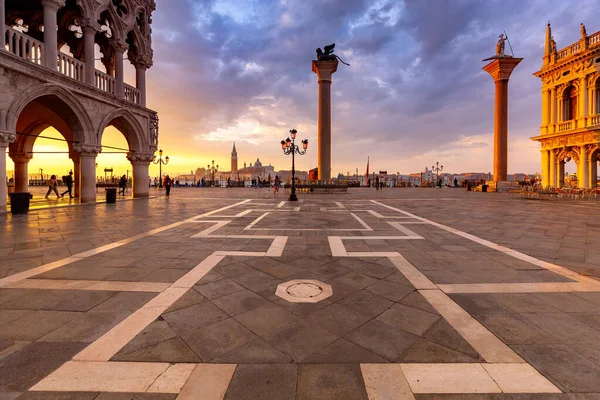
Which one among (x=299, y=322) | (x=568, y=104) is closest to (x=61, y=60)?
(x=299, y=322)

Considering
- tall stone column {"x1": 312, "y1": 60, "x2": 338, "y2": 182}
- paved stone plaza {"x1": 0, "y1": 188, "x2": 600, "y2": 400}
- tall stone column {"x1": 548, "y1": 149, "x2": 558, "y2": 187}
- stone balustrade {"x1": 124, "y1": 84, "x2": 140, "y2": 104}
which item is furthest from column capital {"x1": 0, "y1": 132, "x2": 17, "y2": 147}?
tall stone column {"x1": 548, "y1": 149, "x2": 558, "y2": 187}

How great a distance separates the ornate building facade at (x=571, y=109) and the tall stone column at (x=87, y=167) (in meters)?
35.4

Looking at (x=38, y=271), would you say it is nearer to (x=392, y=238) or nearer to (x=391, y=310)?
(x=391, y=310)

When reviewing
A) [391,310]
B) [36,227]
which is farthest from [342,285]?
[36,227]

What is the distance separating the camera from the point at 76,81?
12359mm

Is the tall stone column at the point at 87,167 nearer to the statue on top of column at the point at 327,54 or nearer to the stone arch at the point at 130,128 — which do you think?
the stone arch at the point at 130,128

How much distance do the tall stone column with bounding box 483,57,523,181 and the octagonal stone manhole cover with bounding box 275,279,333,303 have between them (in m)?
32.8

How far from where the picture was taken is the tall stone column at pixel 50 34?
11391mm

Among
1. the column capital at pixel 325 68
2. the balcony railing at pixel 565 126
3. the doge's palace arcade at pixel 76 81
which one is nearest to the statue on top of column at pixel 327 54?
the column capital at pixel 325 68

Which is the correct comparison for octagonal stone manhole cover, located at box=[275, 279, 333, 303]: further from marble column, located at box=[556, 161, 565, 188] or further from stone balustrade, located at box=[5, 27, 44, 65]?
marble column, located at box=[556, 161, 565, 188]

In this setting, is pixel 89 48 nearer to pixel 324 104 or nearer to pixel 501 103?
pixel 324 104

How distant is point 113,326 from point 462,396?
2840 mm

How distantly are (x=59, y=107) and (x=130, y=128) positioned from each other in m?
4.15

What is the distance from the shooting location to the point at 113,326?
2.53m
